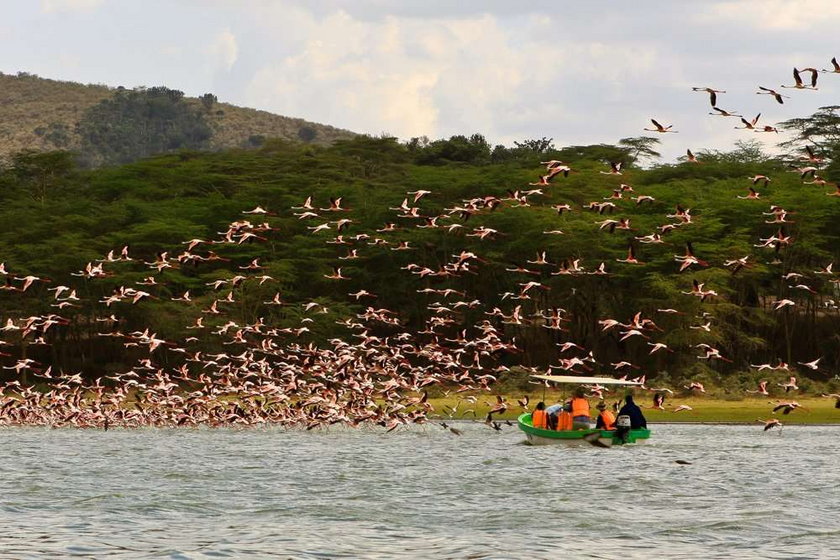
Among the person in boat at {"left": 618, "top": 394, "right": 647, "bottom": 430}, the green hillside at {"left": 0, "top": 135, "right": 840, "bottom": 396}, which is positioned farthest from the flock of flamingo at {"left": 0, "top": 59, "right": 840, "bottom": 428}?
the person in boat at {"left": 618, "top": 394, "right": 647, "bottom": 430}

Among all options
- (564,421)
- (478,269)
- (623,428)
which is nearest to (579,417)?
(564,421)

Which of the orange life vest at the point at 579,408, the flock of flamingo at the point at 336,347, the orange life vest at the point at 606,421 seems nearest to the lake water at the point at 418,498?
the orange life vest at the point at 606,421

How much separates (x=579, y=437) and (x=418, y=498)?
1342cm

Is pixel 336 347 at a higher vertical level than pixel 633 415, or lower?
higher

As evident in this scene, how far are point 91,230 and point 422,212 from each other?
71.3 ft

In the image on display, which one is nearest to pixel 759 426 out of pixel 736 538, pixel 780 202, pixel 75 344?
pixel 780 202

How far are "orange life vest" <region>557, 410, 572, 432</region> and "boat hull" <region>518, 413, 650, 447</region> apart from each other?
0.44 m

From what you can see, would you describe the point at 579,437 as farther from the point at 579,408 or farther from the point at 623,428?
the point at 623,428

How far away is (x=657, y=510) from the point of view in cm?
3103

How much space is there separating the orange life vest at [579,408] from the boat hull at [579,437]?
0.73 metres

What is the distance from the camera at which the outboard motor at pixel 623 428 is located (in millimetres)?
45750

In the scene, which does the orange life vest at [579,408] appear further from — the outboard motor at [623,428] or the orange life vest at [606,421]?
the outboard motor at [623,428]

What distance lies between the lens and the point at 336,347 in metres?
65.7

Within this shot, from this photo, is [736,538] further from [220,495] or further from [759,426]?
[759,426]
